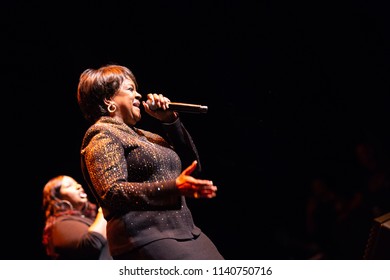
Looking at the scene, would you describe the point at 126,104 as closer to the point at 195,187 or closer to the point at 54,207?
the point at 195,187

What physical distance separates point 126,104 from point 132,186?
0.39 metres

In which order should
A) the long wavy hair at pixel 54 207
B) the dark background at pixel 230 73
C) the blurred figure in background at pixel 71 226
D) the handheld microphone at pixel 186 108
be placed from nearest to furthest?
the handheld microphone at pixel 186 108 < the blurred figure in background at pixel 71 226 < the long wavy hair at pixel 54 207 < the dark background at pixel 230 73

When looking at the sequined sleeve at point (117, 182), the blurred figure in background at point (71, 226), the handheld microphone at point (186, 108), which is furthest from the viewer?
the blurred figure in background at point (71, 226)

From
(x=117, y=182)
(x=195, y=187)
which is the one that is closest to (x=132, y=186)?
(x=117, y=182)

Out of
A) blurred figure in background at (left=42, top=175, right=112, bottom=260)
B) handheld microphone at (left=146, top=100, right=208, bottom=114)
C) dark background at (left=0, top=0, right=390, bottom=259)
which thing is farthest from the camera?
dark background at (left=0, top=0, right=390, bottom=259)

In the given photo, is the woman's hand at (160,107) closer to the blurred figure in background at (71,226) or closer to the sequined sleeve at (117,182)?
the sequined sleeve at (117,182)

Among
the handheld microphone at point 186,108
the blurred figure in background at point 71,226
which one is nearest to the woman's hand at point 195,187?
the handheld microphone at point 186,108

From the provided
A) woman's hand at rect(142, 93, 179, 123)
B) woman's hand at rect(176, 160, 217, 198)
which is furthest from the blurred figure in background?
woman's hand at rect(176, 160, 217, 198)

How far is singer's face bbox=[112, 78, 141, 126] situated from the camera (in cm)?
196

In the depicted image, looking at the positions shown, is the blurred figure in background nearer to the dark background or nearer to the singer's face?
the dark background

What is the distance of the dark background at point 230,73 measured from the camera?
3281 mm

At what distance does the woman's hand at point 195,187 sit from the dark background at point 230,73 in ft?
4.96

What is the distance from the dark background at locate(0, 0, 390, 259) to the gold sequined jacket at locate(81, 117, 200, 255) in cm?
131

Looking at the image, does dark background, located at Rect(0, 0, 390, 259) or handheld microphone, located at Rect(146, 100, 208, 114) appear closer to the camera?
handheld microphone, located at Rect(146, 100, 208, 114)
